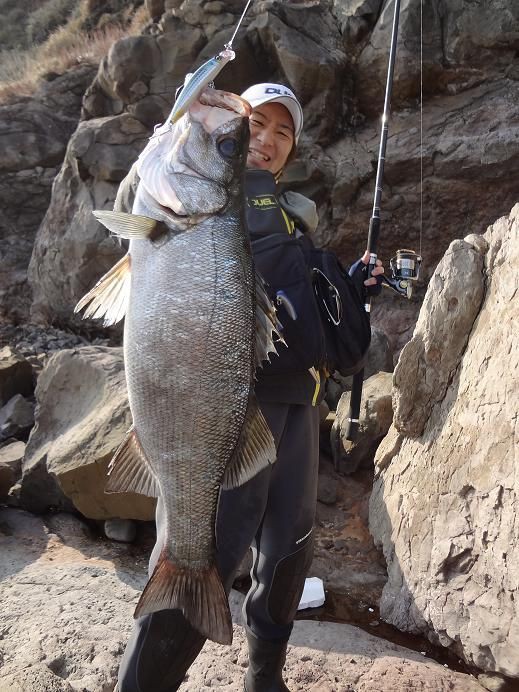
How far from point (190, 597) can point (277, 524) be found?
594mm

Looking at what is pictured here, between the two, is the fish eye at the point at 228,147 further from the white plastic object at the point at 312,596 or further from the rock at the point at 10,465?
the rock at the point at 10,465

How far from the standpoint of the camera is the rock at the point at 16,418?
6.12 meters

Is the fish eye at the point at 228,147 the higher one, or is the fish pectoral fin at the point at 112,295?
the fish eye at the point at 228,147

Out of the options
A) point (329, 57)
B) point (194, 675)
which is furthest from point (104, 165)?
point (194, 675)

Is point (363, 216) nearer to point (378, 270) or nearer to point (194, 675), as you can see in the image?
point (378, 270)

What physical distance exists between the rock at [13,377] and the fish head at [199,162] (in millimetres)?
5602

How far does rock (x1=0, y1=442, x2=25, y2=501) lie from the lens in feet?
15.2

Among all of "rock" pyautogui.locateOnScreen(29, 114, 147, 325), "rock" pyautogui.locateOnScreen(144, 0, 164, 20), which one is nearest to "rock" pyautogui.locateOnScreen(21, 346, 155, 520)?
"rock" pyautogui.locateOnScreen(29, 114, 147, 325)

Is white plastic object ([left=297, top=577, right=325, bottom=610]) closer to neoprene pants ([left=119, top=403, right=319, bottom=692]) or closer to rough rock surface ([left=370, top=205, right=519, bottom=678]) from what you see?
rough rock surface ([left=370, top=205, right=519, bottom=678])

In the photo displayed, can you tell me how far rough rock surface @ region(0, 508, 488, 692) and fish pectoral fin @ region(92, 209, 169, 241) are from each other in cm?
180

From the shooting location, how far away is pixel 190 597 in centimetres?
178

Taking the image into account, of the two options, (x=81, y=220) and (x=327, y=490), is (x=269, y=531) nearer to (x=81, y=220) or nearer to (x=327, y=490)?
(x=327, y=490)

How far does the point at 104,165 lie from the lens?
32.2ft

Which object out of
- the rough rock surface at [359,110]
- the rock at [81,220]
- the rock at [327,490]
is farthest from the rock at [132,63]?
the rock at [327,490]
